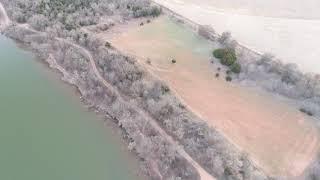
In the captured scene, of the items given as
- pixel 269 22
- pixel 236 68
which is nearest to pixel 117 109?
pixel 236 68

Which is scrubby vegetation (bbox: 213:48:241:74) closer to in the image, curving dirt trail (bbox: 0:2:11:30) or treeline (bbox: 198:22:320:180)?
treeline (bbox: 198:22:320:180)

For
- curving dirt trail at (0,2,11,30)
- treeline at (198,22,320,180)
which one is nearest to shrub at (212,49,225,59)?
treeline at (198,22,320,180)

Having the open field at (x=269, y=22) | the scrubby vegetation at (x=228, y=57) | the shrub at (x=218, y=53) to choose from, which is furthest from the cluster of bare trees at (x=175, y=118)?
the open field at (x=269, y=22)

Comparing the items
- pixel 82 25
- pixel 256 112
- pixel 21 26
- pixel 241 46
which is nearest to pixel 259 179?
pixel 256 112

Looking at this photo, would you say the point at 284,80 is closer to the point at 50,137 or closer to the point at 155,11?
the point at 155,11

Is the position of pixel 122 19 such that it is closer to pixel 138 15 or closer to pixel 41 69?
pixel 138 15
